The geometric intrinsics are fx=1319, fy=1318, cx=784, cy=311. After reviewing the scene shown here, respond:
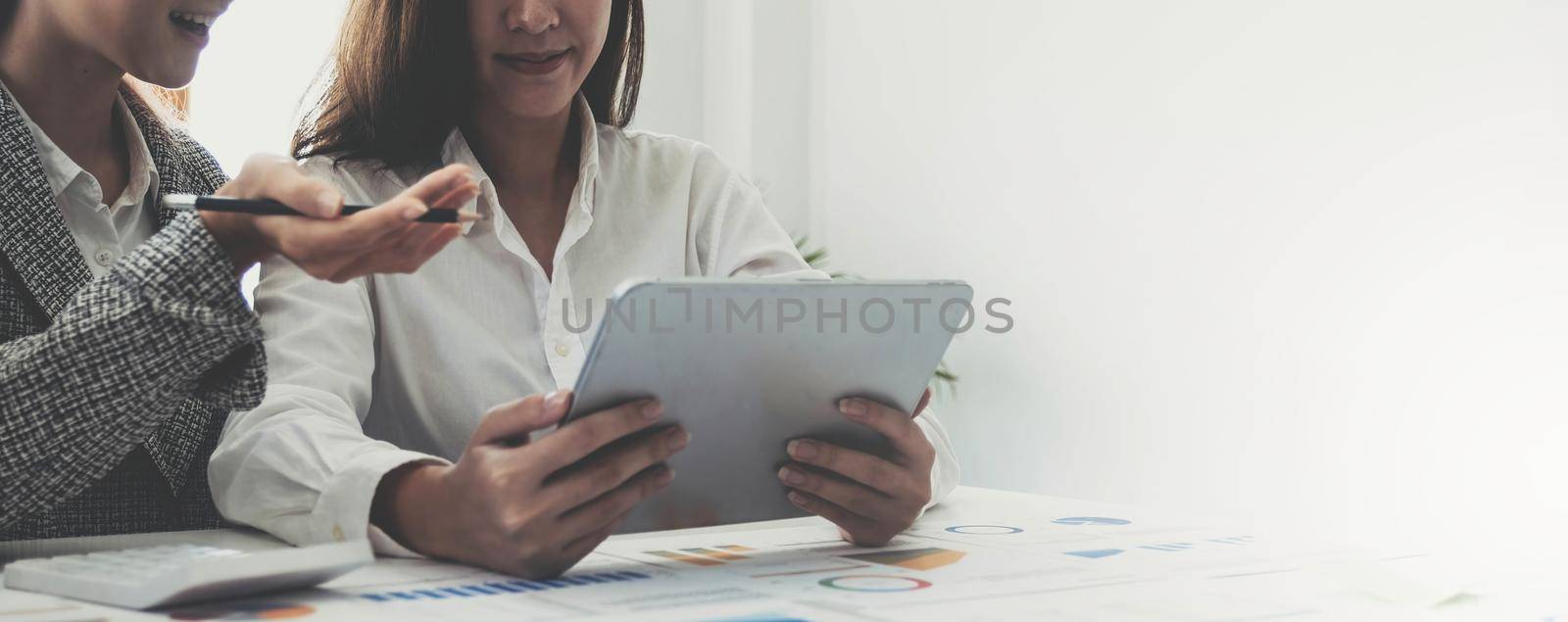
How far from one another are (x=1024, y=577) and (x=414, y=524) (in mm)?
406

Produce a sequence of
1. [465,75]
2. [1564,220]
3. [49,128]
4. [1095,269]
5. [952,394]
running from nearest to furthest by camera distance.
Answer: [49,128], [465,75], [1564,220], [1095,269], [952,394]

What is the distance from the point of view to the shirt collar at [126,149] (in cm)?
114

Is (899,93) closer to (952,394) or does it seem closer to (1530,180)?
(952,394)

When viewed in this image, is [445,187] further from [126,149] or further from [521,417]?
[126,149]

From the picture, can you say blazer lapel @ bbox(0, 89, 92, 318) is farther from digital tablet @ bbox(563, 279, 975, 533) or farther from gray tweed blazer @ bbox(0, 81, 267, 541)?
digital tablet @ bbox(563, 279, 975, 533)

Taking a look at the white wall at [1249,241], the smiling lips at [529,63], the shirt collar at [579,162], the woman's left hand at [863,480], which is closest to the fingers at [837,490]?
the woman's left hand at [863,480]

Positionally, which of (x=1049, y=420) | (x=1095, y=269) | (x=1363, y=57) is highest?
(x=1363, y=57)

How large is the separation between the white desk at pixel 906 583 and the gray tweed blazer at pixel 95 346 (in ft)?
0.23

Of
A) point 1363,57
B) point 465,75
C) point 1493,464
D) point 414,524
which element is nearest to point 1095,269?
point 1363,57

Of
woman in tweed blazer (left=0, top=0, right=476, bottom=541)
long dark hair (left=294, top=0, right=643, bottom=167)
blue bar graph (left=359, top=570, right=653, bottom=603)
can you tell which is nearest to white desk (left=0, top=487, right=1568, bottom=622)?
blue bar graph (left=359, top=570, right=653, bottom=603)

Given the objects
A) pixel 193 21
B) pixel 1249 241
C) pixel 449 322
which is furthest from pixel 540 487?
pixel 1249 241

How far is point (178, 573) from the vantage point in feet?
2.23

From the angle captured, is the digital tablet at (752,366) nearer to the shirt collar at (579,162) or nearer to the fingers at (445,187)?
the fingers at (445,187)

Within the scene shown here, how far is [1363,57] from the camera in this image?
2539mm
